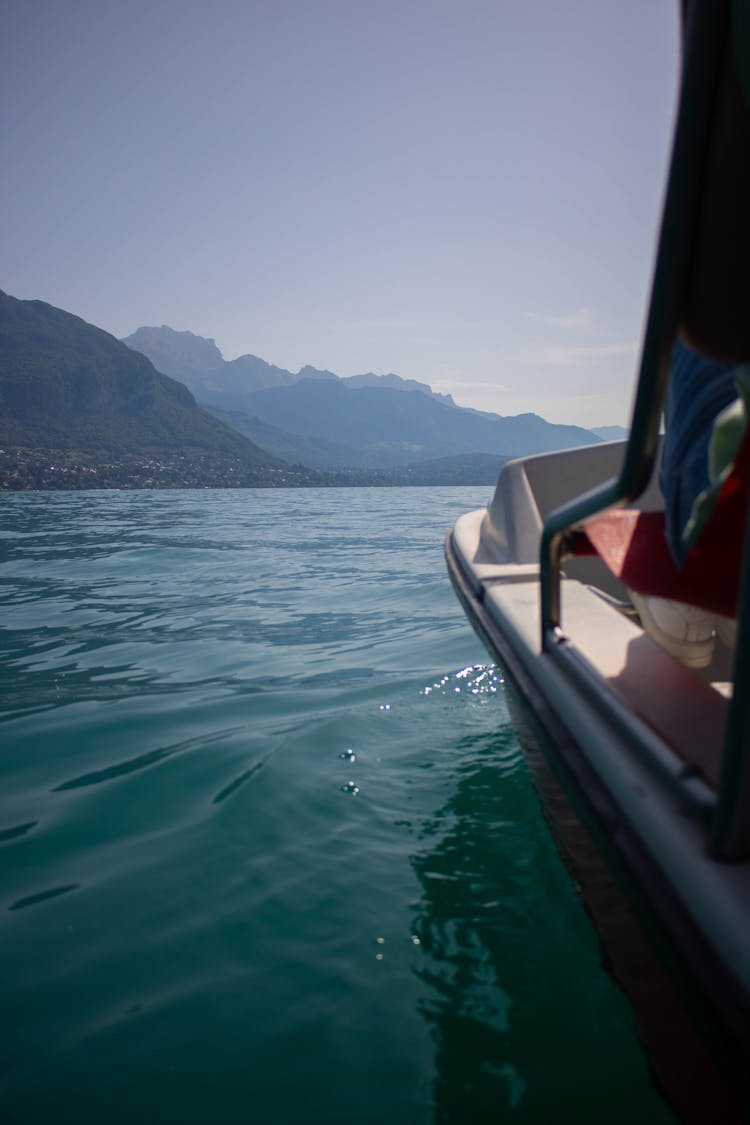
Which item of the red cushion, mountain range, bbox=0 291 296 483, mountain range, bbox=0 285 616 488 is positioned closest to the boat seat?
the red cushion

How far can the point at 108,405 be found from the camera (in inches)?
4090

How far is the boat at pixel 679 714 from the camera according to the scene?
0.65 meters

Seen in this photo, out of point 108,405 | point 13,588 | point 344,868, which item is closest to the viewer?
point 344,868

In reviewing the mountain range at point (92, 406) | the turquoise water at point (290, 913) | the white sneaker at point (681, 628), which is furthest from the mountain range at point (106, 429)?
the white sneaker at point (681, 628)

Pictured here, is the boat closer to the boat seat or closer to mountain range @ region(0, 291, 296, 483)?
the boat seat

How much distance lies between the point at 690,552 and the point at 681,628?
0.76m

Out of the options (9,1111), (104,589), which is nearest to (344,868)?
(9,1111)

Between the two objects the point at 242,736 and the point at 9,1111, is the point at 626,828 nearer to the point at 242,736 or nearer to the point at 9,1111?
the point at 9,1111

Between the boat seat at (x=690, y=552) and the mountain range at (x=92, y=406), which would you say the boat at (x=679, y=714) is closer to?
the boat seat at (x=690, y=552)

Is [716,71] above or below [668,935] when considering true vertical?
above

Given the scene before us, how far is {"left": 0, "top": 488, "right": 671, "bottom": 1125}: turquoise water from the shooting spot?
1241mm

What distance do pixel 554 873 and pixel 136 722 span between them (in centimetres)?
201

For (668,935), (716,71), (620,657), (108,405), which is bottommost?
(668,935)

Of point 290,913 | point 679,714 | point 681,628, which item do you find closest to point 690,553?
point 679,714
